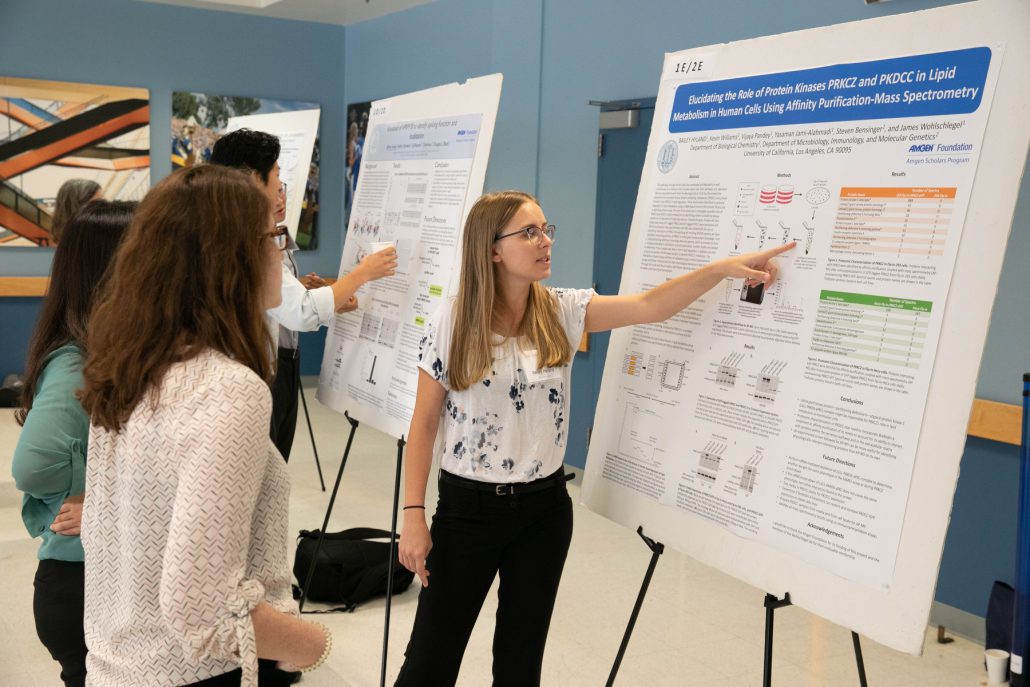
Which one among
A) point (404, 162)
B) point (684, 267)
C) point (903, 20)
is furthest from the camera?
point (404, 162)

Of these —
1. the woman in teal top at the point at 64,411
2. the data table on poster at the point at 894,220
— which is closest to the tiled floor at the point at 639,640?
the woman in teal top at the point at 64,411

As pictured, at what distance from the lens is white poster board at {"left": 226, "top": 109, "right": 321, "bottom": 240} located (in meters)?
4.68

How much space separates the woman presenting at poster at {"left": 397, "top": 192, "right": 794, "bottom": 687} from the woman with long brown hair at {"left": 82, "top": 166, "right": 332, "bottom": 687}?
77 cm

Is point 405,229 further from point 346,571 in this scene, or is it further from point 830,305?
point 830,305

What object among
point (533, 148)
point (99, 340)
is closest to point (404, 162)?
point (99, 340)

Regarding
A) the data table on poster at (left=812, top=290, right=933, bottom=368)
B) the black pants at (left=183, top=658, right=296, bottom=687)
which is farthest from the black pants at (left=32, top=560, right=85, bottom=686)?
the data table on poster at (left=812, top=290, right=933, bottom=368)

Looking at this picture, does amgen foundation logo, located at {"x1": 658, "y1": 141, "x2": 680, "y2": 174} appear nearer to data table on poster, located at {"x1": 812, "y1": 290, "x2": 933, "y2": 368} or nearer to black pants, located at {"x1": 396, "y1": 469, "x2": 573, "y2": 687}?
data table on poster, located at {"x1": 812, "y1": 290, "x2": 933, "y2": 368}

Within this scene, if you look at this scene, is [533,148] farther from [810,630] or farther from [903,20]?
[903,20]

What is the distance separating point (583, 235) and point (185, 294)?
170 inches

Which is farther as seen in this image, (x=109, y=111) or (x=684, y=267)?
(x=109, y=111)

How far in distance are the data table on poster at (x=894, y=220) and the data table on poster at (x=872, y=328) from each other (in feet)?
0.31

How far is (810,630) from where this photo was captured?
11.7 feet

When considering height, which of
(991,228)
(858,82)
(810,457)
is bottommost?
(810,457)

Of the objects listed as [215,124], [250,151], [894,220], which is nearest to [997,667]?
[894,220]
